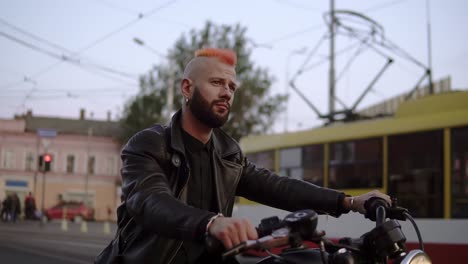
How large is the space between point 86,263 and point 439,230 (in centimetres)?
527

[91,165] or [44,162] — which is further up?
[44,162]

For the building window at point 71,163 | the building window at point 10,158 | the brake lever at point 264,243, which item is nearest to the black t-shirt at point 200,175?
the brake lever at point 264,243

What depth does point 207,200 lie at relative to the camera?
8.52 ft

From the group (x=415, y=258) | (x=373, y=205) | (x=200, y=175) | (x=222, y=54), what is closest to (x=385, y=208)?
(x=373, y=205)

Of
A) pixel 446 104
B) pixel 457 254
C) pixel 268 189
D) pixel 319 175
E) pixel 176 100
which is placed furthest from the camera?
pixel 176 100

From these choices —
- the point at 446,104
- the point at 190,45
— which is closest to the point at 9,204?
the point at 190,45

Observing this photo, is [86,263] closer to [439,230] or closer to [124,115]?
[439,230]

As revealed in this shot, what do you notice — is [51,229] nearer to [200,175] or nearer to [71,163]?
[200,175]

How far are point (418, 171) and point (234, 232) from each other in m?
8.93

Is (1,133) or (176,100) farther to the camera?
(1,133)

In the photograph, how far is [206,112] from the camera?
2.62m

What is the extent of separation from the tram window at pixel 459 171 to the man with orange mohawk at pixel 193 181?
7.42 meters

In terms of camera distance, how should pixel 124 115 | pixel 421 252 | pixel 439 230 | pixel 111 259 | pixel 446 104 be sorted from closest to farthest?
1. pixel 421 252
2. pixel 111 259
3. pixel 439 230
4. pixel 446 104
5. pixel 124 115

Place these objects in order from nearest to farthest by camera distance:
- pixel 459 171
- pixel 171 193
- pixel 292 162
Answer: pixel 171 193
pixel 459 171
pixel 292 162
